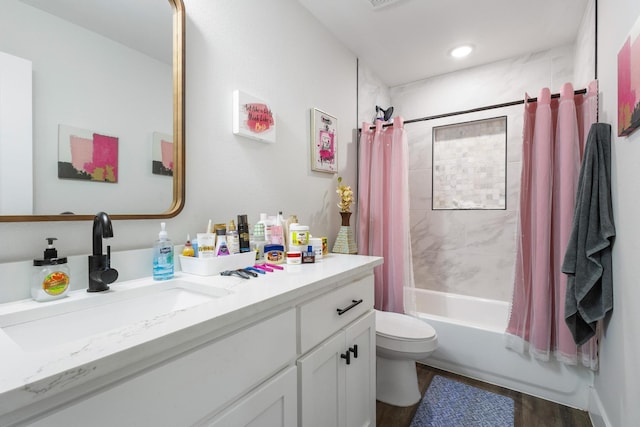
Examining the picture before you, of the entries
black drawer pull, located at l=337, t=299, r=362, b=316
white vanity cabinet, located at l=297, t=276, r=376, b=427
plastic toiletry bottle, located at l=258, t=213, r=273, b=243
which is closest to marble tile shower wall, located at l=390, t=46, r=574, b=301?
white vanity cabinet, located at l=297, t=276, r=376, b=427

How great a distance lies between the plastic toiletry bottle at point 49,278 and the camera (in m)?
0.78

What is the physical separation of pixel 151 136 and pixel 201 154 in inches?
8.1

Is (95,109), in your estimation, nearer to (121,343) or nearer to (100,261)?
(100,261)

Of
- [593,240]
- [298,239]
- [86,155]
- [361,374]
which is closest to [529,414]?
[593,240]

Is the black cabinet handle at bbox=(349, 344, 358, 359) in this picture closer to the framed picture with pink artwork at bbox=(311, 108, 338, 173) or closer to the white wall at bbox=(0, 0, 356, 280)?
the white wall at bbox=(0, 0, 356, 280)

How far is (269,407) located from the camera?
0.80 m

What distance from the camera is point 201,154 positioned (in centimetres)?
127

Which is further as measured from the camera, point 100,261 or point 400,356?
point 400,356

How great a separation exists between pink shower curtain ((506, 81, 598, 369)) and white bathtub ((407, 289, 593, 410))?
0.08 metres

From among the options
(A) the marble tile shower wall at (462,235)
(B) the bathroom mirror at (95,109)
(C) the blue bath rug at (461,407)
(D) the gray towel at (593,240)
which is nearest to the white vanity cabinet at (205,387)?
(B) the bathroom mirror at (95,109)

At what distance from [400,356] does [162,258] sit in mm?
1363

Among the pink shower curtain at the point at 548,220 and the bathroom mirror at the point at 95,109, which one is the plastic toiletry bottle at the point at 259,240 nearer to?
the bathroom mirror at the point at 95,109

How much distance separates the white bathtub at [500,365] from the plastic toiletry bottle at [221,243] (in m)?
1.61

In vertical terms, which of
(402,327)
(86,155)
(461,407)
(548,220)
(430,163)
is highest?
(430,163)
